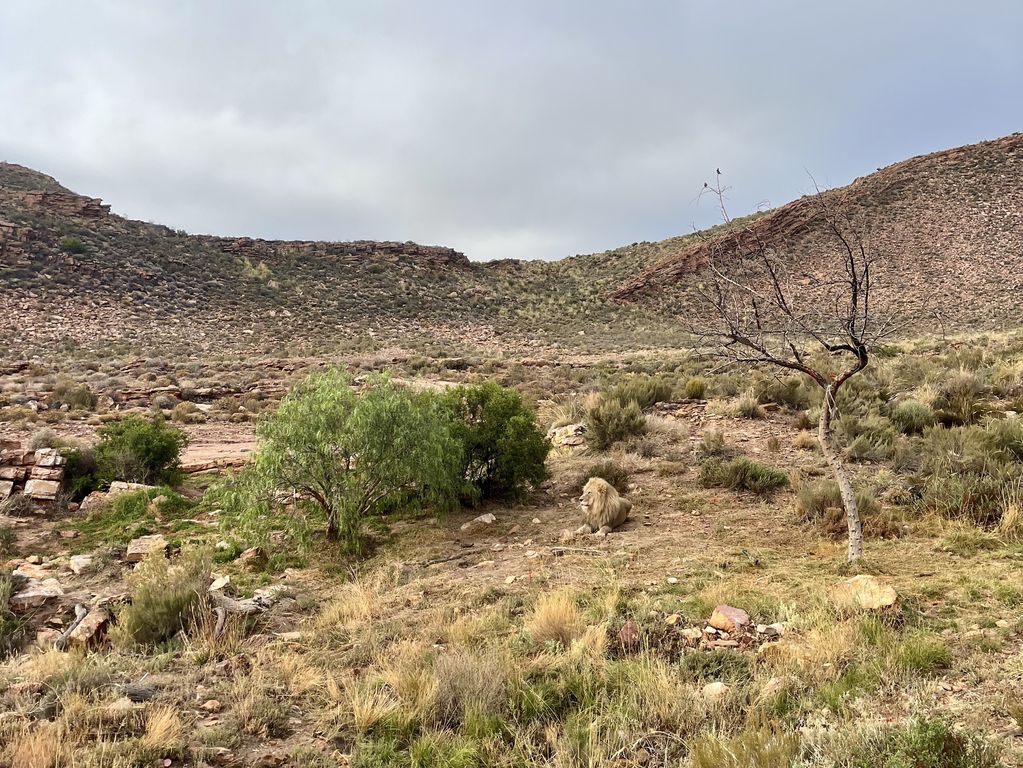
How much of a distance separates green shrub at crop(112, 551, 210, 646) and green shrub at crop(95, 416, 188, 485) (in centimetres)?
565

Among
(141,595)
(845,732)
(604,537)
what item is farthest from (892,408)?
(141,595)

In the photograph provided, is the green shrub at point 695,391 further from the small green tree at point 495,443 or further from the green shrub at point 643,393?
the small green tree at point 495,443

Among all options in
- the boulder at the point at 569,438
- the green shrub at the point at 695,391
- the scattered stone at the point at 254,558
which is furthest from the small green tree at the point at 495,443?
the green shrub at the point at 695,391

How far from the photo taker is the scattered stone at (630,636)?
14.2 feet

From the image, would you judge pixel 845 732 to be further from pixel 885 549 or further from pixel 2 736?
pixel 2 736

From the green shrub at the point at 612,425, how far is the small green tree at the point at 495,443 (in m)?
2.40

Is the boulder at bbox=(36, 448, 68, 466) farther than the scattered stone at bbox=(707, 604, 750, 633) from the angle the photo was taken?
Yes

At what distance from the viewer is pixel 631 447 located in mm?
10984

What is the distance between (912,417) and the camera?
35.2 feet

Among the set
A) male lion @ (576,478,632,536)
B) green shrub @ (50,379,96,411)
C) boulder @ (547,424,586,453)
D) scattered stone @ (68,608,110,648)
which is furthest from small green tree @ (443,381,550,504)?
green shrub @ (50,379,96,411)

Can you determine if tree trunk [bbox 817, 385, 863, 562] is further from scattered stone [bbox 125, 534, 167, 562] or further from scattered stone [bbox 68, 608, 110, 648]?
scattered stone [bbox 125, 534, 167, 562]

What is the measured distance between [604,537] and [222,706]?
4.53 meters

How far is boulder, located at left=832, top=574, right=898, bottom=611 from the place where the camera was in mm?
4371

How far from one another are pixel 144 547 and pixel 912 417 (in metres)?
12.2
